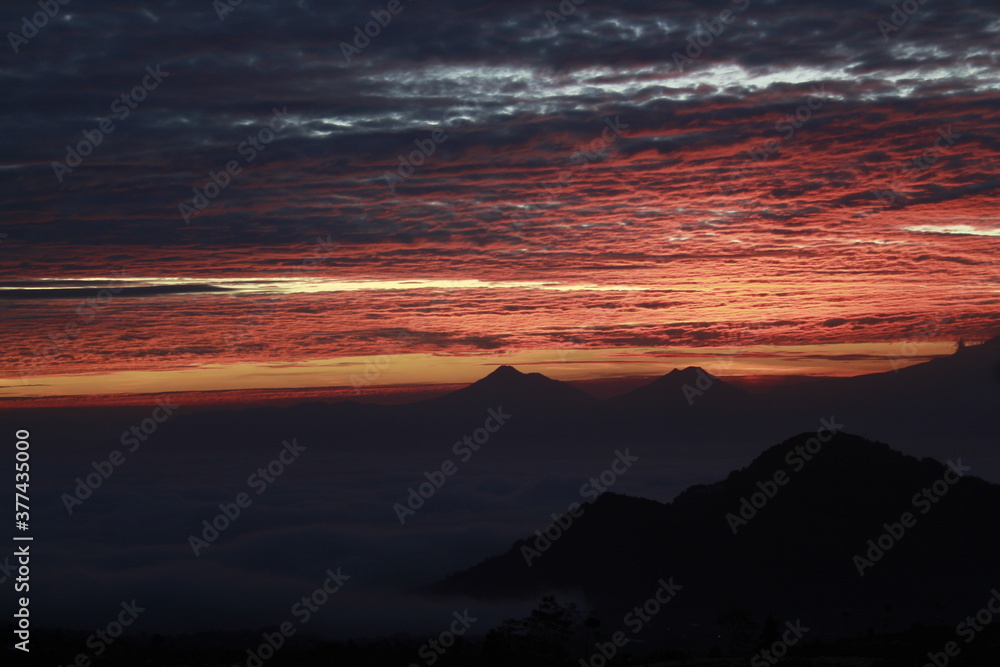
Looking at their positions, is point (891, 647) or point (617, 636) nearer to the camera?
point (891, 647)

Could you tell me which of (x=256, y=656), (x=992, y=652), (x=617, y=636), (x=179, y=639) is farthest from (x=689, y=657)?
(x=179, y=639)

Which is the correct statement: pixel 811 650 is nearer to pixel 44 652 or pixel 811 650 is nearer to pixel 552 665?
pixel 552 665

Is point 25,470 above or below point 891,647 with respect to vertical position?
above

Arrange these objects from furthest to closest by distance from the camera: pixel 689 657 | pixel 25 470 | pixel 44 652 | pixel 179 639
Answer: pixel 179 639
pixel 44 652
pixel 689 657
pixel 25 470

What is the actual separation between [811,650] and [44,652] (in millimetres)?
74720

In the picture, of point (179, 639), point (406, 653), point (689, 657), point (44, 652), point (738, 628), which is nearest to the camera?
point (689, 657)

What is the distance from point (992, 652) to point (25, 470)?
209 ft

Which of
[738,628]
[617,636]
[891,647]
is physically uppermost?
[891,647]

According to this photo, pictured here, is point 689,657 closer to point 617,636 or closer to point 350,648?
point 350,648

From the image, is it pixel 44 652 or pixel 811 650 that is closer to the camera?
pixel 811 650

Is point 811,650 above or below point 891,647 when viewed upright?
below

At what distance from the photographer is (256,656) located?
90.7 meters

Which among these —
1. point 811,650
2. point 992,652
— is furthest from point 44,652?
point 992,652

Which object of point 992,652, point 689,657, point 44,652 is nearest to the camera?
point 992,652
